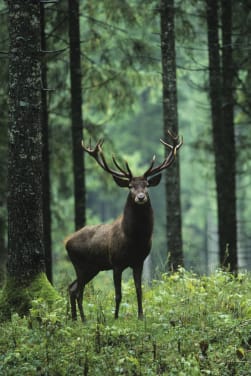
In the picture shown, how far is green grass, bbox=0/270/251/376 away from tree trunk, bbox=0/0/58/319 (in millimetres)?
546

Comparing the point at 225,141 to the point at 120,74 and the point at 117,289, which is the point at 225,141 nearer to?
the point at 120,74

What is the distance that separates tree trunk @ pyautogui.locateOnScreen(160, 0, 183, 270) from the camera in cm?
1313

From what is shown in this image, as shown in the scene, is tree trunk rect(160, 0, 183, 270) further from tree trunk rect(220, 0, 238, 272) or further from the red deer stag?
the red deer stag

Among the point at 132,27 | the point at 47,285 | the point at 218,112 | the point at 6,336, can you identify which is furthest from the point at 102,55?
the point at 6,336

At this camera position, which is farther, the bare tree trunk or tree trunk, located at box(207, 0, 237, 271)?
tree trunk, located at box(207, 0, 237, 271)

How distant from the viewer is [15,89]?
9.40 metres

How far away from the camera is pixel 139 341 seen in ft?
25.8

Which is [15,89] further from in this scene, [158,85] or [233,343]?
[158,85]

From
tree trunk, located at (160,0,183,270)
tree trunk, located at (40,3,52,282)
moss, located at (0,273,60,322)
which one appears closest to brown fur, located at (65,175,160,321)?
moss, located at (0,273,60,322)

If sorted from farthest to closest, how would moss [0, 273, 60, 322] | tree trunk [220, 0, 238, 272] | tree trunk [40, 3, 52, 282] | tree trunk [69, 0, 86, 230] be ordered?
1. tree trunk [220, 0, 238, 272]
2. tree trunk [69, 0, 86, 230]
3. tree trunk [40, 3, 52, 282]
4. moss [0, 273, 60, 322]

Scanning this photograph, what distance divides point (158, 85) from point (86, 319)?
33.4 feet

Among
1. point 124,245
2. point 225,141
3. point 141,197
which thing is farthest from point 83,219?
point 141,197

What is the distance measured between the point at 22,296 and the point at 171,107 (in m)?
5.57

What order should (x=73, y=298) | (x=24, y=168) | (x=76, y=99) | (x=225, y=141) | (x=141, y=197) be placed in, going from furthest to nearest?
(x=225, y=141), (x=76, y=99), (x=73, y=298), (x=24, y=168), (x=141, y=197)
